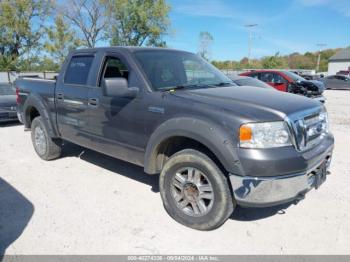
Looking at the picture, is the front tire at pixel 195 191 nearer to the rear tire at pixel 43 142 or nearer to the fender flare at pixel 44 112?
the fender flare at pixel 44 112

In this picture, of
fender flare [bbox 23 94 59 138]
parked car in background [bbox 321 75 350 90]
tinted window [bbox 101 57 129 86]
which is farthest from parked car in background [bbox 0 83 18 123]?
parked car in background [bbox 321 75 350 90]

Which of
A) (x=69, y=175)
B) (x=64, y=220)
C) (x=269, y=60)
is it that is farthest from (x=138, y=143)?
(x=269, y=60)

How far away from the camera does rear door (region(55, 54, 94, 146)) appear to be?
4.55m

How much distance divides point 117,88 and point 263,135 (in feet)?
5.70

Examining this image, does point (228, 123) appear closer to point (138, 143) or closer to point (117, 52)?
point (138, 143)

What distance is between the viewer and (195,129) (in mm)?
3105

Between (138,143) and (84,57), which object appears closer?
(138,143)

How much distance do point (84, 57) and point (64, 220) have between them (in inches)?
97.6

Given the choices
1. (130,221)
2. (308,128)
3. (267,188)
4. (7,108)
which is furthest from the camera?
(7,108)

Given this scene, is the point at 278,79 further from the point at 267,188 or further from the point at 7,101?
the point at 267,188

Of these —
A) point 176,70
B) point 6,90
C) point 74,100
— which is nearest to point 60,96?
point 74,100

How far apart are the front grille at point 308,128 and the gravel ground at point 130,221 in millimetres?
952

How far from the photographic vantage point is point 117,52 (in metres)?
4.16

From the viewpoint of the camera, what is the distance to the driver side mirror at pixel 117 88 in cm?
354
